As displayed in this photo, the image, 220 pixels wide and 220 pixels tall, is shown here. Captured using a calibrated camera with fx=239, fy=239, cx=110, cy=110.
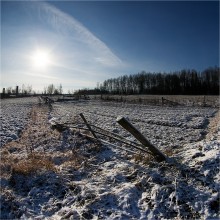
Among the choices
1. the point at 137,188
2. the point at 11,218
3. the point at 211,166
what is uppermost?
the point at 211,166

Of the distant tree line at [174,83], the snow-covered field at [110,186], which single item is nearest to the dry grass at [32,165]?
the snow-covered field at [110,186]

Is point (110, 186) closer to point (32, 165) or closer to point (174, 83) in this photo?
point (32, 165)

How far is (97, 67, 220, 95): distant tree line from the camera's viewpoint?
12375cm

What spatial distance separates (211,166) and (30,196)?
14.8 ft

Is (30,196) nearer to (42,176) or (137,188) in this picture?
(42,176)

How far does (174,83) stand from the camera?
139m

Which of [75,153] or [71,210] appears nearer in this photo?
[71,210]

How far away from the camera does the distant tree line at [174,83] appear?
406ft

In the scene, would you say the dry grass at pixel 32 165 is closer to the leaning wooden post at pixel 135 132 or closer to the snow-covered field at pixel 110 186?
the snow-covered field at pixel 110 186

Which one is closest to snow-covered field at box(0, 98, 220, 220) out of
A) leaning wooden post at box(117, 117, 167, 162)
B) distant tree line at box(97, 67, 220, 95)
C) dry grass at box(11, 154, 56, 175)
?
dry grass at box(11, 154, 56, 175)

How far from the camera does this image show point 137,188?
228 inches

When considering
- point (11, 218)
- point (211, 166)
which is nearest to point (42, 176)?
point (11, 218)

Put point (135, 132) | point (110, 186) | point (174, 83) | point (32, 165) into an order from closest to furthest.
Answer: point (110, 186) → point (135, 132) → point (32, 165) → point (174, 83)

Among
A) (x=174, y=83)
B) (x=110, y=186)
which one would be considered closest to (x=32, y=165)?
(x=110, y=186)
